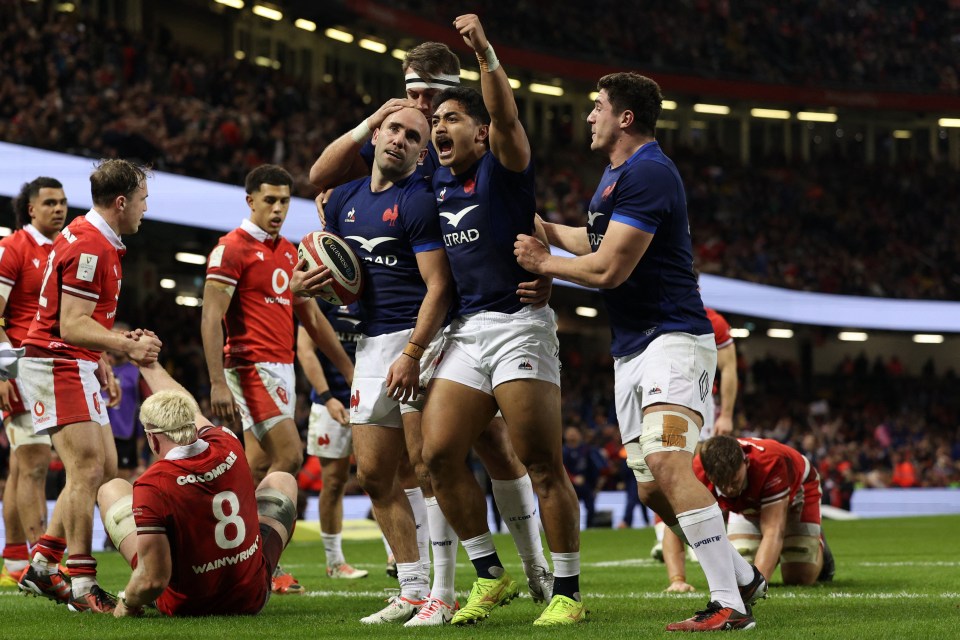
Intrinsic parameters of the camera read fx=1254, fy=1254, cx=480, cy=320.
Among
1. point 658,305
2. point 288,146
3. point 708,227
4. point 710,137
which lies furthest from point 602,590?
point 710,137

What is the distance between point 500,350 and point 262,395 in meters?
3.08

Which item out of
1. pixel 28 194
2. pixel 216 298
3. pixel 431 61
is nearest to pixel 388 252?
pixel 431 61

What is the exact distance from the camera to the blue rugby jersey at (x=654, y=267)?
568 cm

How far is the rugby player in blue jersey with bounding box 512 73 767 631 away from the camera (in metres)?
5.48

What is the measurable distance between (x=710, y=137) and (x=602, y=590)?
3752 cm

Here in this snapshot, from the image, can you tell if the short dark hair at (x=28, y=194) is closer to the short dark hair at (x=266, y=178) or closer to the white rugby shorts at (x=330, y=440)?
the short dark hair at (x=266, y=178)

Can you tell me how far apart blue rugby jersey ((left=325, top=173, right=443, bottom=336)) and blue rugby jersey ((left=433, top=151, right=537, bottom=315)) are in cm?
25

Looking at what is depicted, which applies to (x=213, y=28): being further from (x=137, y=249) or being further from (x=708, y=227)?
(x=708, y=227)

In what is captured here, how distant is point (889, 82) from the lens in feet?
143

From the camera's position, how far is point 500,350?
5898 mm

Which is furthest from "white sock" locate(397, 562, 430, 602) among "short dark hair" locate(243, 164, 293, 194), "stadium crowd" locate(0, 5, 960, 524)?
"stadium crowd" locate(0, 5, 960, 524)

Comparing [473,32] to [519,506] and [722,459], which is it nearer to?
[519,506]

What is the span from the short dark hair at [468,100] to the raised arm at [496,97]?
11.0 inches

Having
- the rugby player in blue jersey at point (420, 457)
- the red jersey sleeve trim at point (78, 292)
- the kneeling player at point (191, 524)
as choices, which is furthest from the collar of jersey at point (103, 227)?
the rugby player in blue jersey at point (420, 457)
